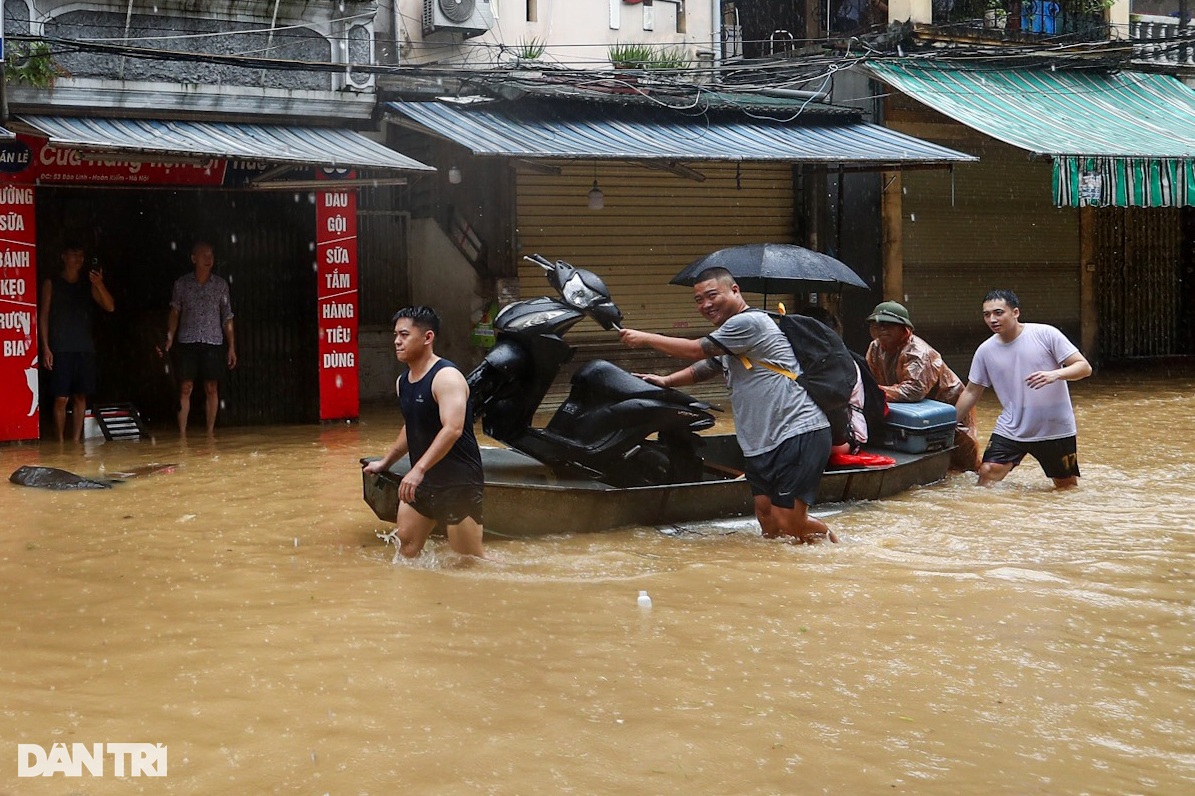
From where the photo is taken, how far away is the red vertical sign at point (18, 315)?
11.6 metres

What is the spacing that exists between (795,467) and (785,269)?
2365 mm

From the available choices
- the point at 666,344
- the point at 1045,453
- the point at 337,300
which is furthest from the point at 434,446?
the point at 337,300

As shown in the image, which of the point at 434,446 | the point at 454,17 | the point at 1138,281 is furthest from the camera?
the point at 1138,281

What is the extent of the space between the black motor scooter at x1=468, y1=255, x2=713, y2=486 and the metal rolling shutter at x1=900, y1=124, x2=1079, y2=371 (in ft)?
37.5

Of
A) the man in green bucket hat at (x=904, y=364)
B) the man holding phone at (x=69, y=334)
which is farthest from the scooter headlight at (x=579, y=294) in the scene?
the man holding phone at (x=69, y=334)

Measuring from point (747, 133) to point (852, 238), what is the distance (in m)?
3.21

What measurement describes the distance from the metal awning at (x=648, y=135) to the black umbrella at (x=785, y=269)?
3.79m

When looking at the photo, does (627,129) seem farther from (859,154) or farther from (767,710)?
(767,710)

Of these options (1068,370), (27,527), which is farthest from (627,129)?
(27,527)

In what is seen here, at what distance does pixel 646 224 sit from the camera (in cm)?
1633

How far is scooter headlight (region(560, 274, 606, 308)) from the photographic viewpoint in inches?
279

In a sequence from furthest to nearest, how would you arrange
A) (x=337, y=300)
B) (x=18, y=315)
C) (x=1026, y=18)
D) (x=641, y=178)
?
1. (x=1026, y=18)
2. (x=641, y=178)
3. (x=337, y=300)
4. (x=18, y=315)

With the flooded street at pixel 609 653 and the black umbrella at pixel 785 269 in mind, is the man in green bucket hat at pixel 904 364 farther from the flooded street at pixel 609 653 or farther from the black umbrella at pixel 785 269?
the flooded street at pixel 609 653

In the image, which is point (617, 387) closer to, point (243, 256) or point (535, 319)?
point (535, 319)
